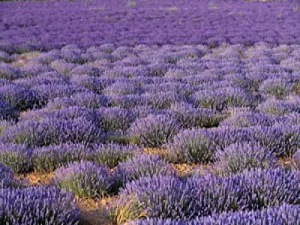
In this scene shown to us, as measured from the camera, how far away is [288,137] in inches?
185

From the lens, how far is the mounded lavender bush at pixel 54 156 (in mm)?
4109

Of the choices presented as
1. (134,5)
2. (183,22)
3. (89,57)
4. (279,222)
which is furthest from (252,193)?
Result: (134,5)

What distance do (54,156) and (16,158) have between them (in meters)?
0.36

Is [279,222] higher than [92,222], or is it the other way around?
[279,222]

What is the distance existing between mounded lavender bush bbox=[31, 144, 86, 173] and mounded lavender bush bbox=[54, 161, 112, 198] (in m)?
0.48

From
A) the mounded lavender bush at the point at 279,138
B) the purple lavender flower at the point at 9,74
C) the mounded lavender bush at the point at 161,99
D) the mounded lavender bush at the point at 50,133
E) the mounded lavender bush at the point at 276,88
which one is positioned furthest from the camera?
the purple lavender flower at the point at 9,74

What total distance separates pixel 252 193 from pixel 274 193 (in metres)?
0.16

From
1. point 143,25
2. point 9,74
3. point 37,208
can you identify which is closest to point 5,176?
point 37,208

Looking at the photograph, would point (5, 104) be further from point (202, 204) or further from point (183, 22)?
point (183, 22)

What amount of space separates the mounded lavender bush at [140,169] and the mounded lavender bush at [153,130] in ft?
3.07

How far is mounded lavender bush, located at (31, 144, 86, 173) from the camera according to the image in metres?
4.11

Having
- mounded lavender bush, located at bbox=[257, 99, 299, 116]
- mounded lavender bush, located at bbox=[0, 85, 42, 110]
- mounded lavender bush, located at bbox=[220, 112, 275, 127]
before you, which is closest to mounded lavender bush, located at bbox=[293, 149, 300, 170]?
mounded lavender bush, located at bbox=[220, 112, 275, 127]

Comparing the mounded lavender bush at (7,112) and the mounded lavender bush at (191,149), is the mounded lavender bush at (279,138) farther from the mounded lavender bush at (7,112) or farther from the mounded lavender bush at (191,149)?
the mounded lavender bush at (7,112)

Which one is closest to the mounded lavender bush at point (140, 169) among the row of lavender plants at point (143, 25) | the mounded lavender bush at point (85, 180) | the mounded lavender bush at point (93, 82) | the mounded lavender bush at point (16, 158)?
the mounded lavender bush at point (85, 180)
